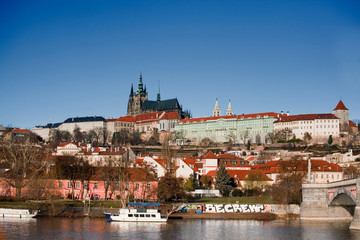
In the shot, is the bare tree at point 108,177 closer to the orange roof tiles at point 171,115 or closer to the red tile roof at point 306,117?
the red tile roof at point 306,117

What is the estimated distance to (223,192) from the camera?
60.6 meters

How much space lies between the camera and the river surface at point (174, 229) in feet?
123

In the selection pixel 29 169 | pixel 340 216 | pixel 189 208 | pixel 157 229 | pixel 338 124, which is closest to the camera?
pixel 157 229

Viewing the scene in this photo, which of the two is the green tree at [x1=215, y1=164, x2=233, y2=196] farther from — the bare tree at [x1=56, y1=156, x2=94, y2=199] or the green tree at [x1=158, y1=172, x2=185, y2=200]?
the bare tree at [x1=56, y1=156, x2=94, y2=199]

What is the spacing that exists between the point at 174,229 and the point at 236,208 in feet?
31.3

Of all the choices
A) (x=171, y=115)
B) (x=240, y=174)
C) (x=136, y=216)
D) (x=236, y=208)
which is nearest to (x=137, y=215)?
(x=136, y=216)

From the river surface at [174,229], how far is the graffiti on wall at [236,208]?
95.8 inches

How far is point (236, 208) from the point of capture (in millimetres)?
49062

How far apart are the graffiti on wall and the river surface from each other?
2432mm

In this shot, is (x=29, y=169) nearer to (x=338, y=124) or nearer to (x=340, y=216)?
(x=340, y=216)

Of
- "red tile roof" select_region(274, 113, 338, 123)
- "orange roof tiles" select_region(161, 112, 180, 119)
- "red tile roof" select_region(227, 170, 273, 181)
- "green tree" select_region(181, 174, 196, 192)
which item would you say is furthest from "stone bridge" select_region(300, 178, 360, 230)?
"orange roof tiles" select_region(161, 112, 180, 119)

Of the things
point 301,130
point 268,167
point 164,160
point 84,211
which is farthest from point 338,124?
point 84,211

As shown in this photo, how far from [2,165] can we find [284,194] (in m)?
36.1

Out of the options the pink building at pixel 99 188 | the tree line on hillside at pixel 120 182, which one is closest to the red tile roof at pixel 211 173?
the tree line on hillside at pixel 120 182
